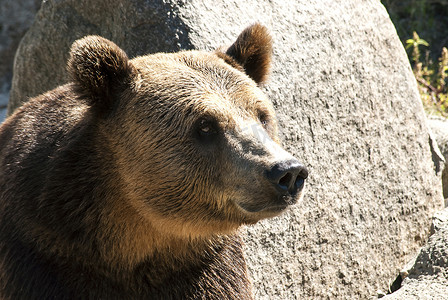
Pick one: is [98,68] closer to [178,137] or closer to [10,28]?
[178,137]

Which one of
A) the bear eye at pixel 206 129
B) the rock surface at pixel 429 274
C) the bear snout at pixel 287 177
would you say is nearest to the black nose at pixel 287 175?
the bear snout at pixel 287 177

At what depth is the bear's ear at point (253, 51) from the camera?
198 inches

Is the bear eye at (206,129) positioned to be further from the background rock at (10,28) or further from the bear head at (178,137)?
the background rock at (10,28)

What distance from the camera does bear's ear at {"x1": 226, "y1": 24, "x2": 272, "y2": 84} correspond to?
5027 millimetres

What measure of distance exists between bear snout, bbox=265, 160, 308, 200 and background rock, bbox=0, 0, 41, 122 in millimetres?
9238

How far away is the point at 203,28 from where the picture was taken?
6.07 metres

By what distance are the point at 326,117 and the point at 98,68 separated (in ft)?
9.09

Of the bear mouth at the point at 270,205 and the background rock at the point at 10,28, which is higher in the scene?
the bear mouth at the point at 270,205

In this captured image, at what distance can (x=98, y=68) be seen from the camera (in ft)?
14.5

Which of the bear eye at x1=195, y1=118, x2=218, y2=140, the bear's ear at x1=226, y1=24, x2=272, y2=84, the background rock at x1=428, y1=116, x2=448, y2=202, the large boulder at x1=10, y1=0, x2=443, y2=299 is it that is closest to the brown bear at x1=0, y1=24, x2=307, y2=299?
the bear eye at x1=195, y1=118, x2=218, y2=140

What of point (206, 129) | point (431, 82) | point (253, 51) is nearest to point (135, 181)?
point (206, 129)

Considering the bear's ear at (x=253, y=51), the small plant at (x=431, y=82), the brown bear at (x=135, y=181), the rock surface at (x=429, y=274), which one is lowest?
the rock surface at (x=429, y=274)

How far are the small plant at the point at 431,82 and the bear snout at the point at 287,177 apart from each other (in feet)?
19.2

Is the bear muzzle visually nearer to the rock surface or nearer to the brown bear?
the brown bear
